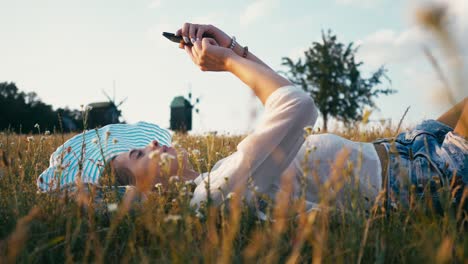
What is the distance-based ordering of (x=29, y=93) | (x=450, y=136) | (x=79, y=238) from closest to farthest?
(x=79, y=238) → (x=450, y=136) → (x=29, y=93)

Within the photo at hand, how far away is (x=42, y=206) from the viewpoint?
2480mm

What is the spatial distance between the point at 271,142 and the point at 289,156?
0.21 meters

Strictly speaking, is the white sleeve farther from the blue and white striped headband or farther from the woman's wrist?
the blue and white striped headband

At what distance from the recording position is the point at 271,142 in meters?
2.65

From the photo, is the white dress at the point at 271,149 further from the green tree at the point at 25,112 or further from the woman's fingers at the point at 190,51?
the green tree at the point at 25,112

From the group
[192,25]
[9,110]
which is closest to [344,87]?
[9,110]

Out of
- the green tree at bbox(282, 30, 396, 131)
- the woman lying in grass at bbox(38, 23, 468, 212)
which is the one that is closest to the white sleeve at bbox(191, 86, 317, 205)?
the woman lying in grass at bbox(38, 23, 468, 212)

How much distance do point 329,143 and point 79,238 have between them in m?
1.67

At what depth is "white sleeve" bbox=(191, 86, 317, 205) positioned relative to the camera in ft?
8.61

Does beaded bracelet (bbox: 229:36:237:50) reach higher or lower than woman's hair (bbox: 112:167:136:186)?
higher

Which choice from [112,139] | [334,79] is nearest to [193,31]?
[112,139]

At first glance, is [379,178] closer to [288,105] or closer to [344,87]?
[288,105]

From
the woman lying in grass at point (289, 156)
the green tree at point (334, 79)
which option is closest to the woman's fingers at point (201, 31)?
the woman lying in grass at point (289, 156)

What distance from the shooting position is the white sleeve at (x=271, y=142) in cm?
262
